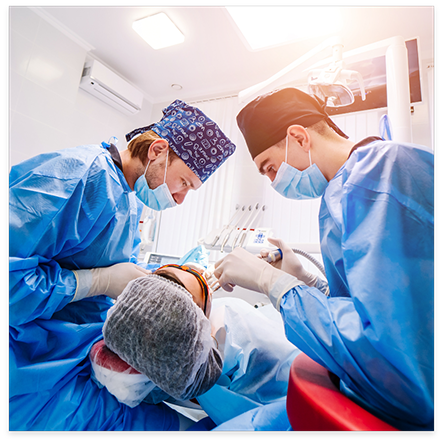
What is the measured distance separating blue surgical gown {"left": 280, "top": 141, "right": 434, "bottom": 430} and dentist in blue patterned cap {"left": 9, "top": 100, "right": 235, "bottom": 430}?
0.61m

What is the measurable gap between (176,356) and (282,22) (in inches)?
80.6

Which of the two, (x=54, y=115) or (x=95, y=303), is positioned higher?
(x=54, y=115)

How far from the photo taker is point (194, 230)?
127 inches

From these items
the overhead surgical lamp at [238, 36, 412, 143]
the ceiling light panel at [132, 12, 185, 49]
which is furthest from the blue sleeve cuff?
the ceiling light panel at [132, 12, 185, 49]

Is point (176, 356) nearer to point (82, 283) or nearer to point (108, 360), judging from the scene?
point (108, 360)

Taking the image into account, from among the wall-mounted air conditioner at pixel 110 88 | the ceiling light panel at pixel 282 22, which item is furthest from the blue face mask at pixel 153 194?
the wall-mounted air conditioner at pixel 110 88

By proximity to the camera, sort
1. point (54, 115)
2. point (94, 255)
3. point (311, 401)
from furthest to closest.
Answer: point (54, 115), point (94, 255), point (311, 401)

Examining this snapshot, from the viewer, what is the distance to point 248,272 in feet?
3.26

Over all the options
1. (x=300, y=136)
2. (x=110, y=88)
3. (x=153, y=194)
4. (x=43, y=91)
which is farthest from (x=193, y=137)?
(x=110, y=88)

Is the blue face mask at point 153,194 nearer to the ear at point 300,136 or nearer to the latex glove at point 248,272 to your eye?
the latex glove at point 248,272

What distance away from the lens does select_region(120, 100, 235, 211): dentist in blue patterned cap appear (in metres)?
1.37

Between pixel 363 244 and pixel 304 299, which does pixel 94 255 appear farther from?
pixel 363 244

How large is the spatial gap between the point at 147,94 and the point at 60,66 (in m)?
1.15

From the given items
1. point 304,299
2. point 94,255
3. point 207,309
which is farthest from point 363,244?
point 94,255
